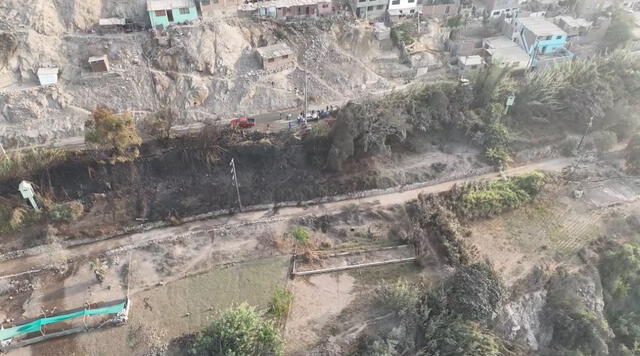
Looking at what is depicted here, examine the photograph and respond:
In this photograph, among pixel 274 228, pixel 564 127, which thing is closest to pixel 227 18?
pixel 274 228

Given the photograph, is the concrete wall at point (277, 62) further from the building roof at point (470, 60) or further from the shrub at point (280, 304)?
the shrub at point (280, 304)

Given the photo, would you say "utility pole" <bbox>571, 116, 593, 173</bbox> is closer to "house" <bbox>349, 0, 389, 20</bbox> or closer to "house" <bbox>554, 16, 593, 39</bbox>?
"house" <bbox>554, 16, 593, 39</bbox>

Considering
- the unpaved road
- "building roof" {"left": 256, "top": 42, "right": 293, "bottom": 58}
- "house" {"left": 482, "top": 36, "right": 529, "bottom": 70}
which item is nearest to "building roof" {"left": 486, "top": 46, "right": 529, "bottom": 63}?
"house" {"left": 482, "top": 36, "right": 529, "bottom": 70}

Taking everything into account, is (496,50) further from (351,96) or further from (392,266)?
(392,266)

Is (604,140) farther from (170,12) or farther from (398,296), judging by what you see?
(170,12)

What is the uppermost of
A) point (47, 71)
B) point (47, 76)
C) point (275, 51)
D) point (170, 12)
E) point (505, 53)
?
point (170, 12)

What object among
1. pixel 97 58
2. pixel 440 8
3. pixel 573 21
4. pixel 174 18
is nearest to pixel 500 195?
pixel 440 8

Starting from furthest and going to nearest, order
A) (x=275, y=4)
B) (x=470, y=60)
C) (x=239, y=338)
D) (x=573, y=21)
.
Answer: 1. (x=573, y=21)
2. (x=470, y=60)
3. (x=275, y=4)
4. (x=239, y=338)
